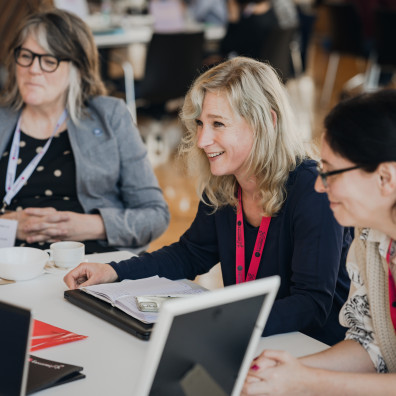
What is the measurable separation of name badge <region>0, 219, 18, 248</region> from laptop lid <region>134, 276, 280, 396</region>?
136cm

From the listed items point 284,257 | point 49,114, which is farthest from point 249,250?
point 49,114

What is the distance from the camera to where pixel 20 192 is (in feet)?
8.79

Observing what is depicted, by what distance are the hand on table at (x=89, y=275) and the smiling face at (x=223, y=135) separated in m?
0.41

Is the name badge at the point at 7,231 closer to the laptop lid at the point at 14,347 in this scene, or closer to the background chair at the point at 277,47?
the laptop lid at the point at 14,347

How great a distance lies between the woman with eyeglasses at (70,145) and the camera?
8.71 ft

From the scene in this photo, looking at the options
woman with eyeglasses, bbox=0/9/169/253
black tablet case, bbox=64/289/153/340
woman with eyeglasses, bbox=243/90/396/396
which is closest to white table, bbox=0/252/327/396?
black tablet case, bbox=64/289/153/340

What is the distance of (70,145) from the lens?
2.71 m

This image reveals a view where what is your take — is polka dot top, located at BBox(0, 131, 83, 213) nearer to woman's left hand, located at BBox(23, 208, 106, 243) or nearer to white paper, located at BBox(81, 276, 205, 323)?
woman's left hand, located at BBox(23, 208, 106, 243)

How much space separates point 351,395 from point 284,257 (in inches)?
23.3

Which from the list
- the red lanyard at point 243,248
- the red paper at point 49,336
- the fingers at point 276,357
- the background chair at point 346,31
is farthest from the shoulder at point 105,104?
the background chair at point 346,31

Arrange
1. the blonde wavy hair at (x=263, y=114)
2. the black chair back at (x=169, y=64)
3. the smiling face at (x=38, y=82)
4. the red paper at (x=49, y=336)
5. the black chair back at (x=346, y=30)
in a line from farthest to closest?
1. the black chair back at (x=346, y=30)
2. the black chair back at (x=169, y=64)
3. the smiling face at (x=38, y=82)
4. the blonde wavy hair at (x=263, y=114)
5. the red paper at (x=49, y=336)

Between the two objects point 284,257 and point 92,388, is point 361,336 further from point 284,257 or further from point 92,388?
point 92,388

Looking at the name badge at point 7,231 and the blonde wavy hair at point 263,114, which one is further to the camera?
the name badge at point 7,231

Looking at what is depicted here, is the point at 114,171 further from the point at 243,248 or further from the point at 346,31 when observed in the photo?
the point at 346,31
